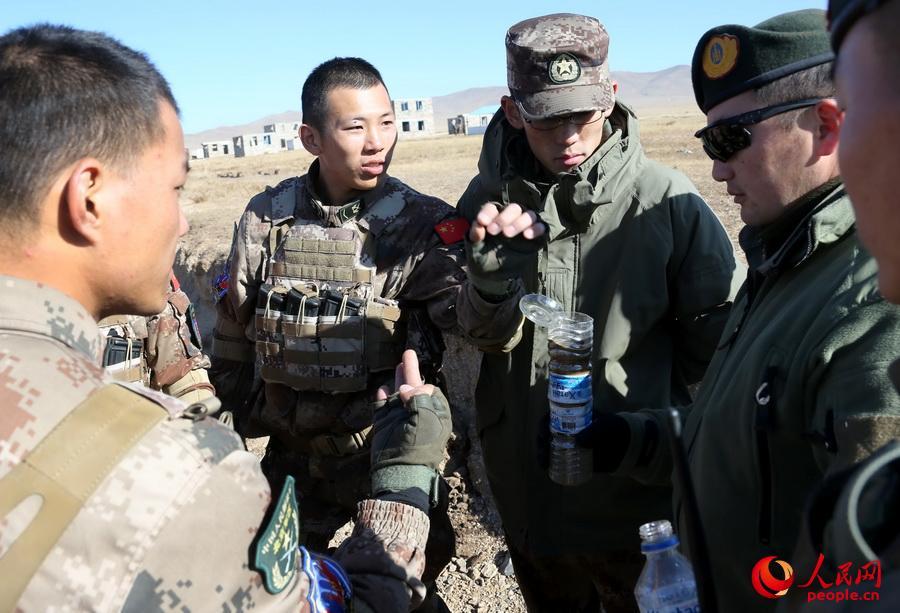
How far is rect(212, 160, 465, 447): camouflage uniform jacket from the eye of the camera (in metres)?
3.36

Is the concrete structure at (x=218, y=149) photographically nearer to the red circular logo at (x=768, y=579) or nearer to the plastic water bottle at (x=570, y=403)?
the plastic water bottle at (x=570, y=403)

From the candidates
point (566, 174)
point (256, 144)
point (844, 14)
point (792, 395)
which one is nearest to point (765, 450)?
point (792, 395)

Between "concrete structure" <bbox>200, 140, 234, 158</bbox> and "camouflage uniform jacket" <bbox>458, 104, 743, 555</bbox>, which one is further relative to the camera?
"concrete structure" <bbox>200, 140, 234, 158</bbox>

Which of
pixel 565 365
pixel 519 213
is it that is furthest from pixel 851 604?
pixel 519 213

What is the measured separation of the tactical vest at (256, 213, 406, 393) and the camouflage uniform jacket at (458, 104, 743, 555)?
52 cm

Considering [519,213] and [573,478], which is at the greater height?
[519,213]

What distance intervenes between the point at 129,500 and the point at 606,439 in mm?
1486

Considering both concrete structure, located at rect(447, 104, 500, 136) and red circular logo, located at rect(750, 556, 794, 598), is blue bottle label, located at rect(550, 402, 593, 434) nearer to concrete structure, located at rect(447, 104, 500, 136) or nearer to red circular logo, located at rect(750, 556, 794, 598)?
red circular logo, located at rect(750, 556, 794, 598)

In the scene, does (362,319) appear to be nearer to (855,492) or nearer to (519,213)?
(519,213)

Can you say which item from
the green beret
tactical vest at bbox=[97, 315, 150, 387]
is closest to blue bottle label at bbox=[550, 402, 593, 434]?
the green beret

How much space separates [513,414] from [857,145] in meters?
2.19

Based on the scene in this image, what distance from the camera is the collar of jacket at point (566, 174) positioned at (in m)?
2.89

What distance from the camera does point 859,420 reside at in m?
1.38

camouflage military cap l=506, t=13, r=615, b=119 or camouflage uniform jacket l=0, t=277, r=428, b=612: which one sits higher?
camouflage military cap l=506, t=13, r=615, b=119
